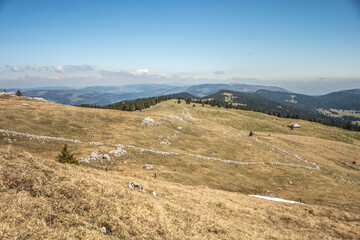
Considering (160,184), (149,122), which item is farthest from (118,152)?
(149,122)

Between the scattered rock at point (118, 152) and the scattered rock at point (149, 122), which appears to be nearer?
the scattered rock at point (118, 152)

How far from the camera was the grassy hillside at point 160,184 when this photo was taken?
12383 millimetres

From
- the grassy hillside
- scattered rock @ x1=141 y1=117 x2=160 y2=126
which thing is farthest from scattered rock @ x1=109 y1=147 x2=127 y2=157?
scattered rock @ x1=141 y1=117 x2=160 y2=126

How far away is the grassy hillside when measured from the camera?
1238 centimetres

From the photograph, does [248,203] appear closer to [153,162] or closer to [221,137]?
[153,162]

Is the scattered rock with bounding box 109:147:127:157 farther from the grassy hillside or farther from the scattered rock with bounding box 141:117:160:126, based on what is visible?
the scattered rock with bounding box 141:117:160:126

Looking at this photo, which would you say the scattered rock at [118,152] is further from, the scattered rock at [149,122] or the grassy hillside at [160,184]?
the scattered rock at [149,122]

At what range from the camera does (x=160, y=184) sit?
25.1 metres

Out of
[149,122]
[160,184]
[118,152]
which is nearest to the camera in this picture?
[160,184]

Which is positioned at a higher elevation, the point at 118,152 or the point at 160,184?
the point at 118,152

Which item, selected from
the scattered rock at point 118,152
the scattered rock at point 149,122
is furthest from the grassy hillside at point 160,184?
the scattered rock at point 149,122

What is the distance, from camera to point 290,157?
62.2 meters

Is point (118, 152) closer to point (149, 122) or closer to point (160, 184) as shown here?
point (160, 184)

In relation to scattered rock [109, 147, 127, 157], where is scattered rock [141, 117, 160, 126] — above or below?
above
